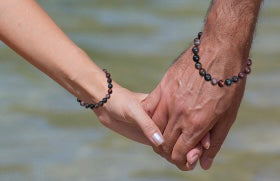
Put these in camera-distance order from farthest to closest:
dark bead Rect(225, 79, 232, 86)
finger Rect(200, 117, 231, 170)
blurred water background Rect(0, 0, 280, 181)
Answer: blurred water background Rect(0, 0, 280, 181), finger Rect(200, 117, 231, 170), dark bead Rect(225, 79, 232, 86)

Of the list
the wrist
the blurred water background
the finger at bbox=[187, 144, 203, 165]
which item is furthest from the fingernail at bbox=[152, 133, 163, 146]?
the blurred water background

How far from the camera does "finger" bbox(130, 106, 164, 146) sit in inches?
162

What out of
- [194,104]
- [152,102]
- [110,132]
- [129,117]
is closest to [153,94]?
[152,102]

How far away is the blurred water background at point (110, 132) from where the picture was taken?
5660 mm

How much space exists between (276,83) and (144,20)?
1655mm

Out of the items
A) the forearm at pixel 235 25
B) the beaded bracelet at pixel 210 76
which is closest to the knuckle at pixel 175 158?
the beaded bracelet at pixel 210 76

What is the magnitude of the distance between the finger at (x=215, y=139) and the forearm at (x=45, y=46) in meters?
0.48

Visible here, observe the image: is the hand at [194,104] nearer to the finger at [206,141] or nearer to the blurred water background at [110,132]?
the finger at [206,141]

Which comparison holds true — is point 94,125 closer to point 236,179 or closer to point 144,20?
point 236,179

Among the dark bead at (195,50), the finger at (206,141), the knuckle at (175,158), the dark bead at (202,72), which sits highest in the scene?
the dark bead at (195,50)

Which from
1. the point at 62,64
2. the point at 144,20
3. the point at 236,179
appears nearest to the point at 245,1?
the point at 62,64

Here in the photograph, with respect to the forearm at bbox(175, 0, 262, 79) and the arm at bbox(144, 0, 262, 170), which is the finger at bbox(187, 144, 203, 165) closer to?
the arm at bbox(144, 0, 262, 170)

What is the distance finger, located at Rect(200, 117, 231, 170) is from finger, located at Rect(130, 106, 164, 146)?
0.20 m

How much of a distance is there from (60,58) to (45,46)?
76 mm
